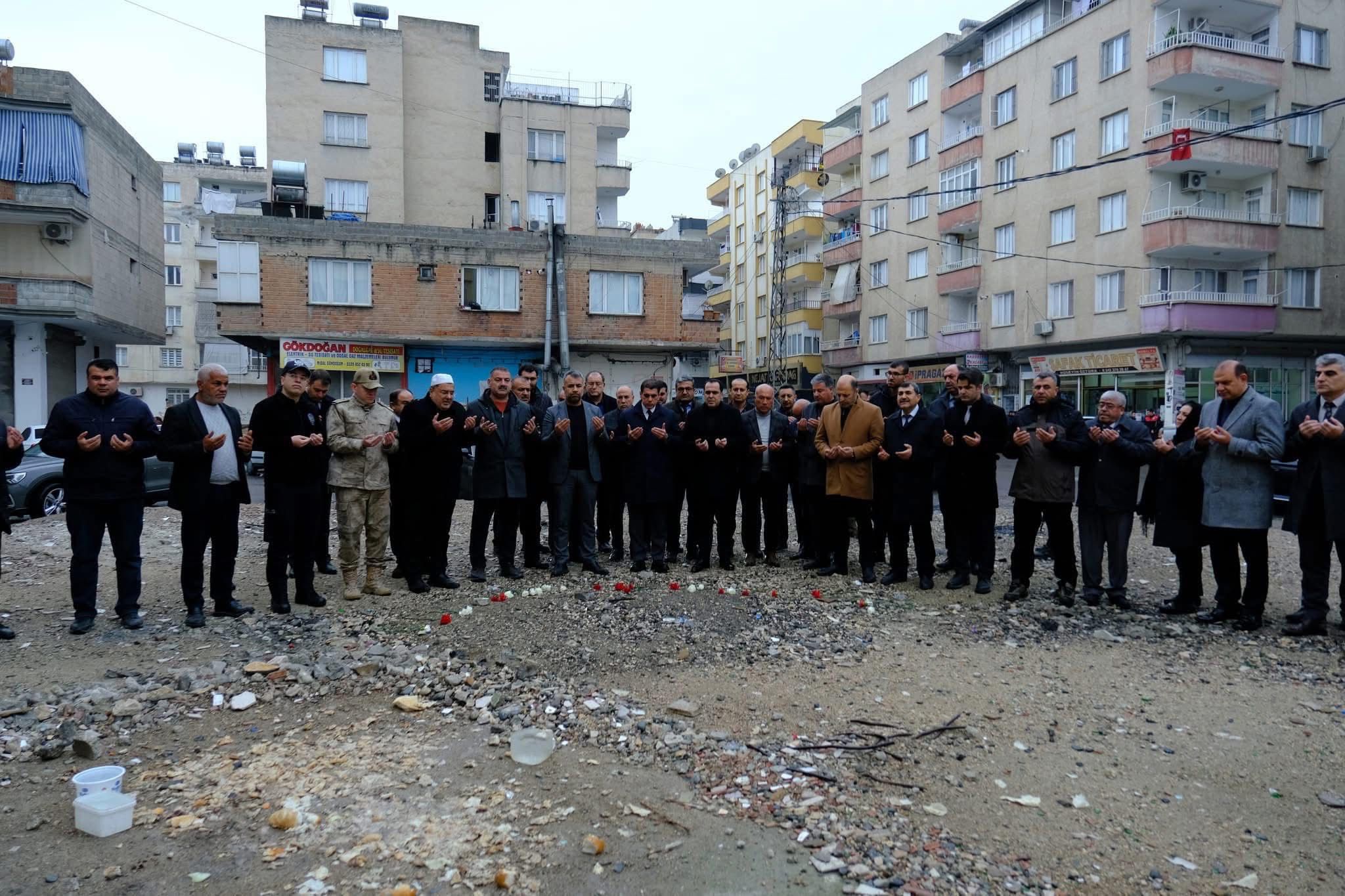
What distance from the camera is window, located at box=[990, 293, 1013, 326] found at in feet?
118

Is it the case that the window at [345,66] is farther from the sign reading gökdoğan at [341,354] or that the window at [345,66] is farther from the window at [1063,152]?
the window at [1063,152]

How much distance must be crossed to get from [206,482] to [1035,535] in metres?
7.39

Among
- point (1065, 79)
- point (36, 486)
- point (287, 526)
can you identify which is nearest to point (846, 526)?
point (287, 526)

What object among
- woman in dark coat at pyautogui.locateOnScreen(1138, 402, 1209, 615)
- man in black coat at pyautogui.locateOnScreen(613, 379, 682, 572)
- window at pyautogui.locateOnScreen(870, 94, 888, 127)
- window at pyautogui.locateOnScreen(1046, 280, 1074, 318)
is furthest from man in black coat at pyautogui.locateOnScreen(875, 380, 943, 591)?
window at pyautogui.locateOnScreen(870, 94, 888, 127)

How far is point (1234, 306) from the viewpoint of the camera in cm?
2911

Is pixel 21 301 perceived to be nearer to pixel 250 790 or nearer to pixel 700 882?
pixel 250 790

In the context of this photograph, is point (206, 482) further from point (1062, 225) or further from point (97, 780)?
point (1062, 225)

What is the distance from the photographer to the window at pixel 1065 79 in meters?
32.8

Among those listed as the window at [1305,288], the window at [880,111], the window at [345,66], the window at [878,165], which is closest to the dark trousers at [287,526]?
the window at [345,66]

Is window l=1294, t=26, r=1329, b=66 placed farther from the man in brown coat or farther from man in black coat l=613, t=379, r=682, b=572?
man in black coat l=613, t=379, r=682, b=572

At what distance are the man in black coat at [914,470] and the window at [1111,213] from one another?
2643 cm

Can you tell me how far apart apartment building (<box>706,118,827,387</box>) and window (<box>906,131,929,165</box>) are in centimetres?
445

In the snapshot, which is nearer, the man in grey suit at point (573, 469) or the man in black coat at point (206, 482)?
the man in black coat at point (206, 482)

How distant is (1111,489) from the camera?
8.09 metres
